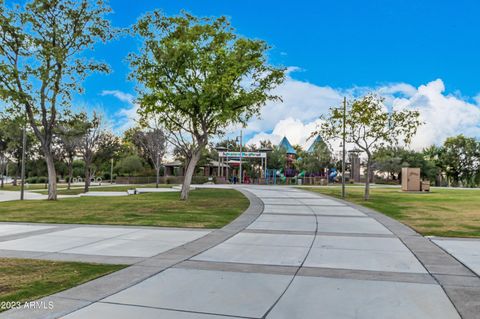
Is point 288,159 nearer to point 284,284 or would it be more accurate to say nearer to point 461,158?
point 461,158

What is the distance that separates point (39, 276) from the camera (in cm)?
590

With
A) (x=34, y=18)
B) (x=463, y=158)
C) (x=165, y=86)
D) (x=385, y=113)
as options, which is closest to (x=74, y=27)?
(x=34, y=18)

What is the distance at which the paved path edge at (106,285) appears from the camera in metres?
4.38

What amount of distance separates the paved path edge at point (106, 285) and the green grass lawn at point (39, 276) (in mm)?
194

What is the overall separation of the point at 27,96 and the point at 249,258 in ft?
60.4

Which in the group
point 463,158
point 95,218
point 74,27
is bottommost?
point 95,218

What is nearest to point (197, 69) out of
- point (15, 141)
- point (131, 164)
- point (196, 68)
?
point (196, 68)

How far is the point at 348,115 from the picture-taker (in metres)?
23.6

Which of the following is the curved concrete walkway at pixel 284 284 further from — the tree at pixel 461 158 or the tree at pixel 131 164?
the tree at pixel 461 158

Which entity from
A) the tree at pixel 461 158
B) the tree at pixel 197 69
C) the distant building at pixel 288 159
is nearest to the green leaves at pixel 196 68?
the tree at pixel 197 69

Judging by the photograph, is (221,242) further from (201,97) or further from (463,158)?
(463,158)

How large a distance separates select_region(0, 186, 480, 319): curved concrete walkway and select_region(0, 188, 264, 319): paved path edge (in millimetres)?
13

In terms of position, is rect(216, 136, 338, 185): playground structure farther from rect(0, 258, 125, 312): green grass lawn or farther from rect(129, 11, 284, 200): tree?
rect(0, 258, 125, 312): green grass lawn

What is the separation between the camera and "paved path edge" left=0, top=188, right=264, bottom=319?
4.38m
